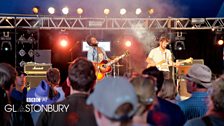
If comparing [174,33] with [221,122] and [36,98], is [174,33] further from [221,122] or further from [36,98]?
[221,122]

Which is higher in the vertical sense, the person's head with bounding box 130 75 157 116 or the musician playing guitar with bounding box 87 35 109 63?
the musician playing guitar with bounding box 87 35 109 63

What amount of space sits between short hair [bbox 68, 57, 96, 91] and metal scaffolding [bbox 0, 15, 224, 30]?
7911 mm

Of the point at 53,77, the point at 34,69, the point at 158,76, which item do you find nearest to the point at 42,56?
the point at 34,69

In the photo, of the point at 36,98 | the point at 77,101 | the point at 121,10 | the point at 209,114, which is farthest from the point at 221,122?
the point at 121,10

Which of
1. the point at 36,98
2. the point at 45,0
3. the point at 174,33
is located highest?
the point at 45,0

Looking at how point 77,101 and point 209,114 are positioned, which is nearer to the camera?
point 209,114

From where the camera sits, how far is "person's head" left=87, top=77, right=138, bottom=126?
1.79m

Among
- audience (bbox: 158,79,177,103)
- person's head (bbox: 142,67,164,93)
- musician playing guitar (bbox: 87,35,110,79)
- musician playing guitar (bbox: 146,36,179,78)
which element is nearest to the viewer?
person's head (bbox: 142,67,164,93)

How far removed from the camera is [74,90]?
9.52 feet

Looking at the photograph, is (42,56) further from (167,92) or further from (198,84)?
(198,84)

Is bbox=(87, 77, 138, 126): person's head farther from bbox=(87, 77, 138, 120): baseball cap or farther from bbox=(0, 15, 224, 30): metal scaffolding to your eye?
bbox=(0, 15, 224, 30): metal scaffolding

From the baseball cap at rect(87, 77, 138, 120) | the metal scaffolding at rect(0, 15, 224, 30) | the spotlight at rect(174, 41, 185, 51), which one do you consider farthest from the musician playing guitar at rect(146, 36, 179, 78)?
the baseball cap at rect(87, 77, 138, 120)

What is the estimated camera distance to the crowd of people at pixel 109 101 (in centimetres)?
183

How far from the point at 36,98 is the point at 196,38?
29.1ft
